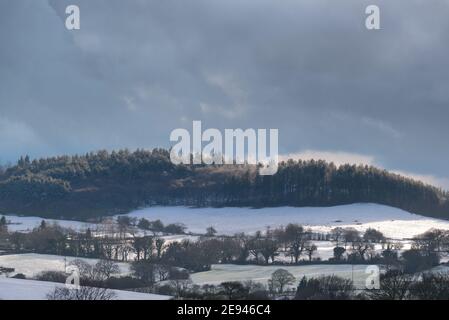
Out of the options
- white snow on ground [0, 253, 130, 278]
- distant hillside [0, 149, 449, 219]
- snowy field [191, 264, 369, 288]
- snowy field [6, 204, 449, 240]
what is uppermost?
distant hillside [0, 149, 449, 219]

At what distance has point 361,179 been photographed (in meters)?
191

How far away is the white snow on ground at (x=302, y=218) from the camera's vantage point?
148875 mm

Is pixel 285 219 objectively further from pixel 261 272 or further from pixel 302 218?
pixel 261 272

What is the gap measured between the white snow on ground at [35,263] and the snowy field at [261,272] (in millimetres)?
8083

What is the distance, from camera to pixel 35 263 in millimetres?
94688

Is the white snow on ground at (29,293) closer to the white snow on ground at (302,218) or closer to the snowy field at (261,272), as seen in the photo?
the snowy field at (261,272)

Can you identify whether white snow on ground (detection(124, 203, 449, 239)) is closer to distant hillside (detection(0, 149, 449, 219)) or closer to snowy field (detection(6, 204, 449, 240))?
snowy field (detection(6, 204, 449, 240))

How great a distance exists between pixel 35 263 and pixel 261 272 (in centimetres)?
2165

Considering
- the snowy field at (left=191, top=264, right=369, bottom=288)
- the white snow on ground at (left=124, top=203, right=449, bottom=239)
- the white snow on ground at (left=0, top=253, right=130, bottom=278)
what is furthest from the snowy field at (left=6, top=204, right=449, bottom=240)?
the white snow on ground at (left=0, top=253, right=130, bottom=278)

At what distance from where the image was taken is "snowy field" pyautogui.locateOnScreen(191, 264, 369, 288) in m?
81.4

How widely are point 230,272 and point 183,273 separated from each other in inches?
247
